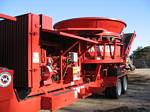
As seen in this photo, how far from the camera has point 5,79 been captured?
15.7 ft

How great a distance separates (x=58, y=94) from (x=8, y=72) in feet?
6.18

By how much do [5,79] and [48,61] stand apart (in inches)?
90.0

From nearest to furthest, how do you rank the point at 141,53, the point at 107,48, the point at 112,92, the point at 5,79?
the point at 5,79
the point at 107,48
the point at 112,92
the point at 141,53

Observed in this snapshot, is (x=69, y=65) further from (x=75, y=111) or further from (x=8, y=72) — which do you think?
(x=8, y=72)

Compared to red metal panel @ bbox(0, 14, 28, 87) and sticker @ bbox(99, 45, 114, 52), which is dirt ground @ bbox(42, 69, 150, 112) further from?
red metal panel @ bbox(0, 14, 28, 87)

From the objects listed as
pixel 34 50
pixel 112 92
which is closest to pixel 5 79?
pixel 34 50

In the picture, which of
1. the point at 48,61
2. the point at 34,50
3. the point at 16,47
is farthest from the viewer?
the point at 48,61

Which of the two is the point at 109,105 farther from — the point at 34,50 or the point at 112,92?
the point at 34,50

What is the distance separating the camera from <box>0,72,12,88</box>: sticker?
4.71 meters

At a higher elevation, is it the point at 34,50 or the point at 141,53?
the point at 141,53

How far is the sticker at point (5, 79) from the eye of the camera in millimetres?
4707

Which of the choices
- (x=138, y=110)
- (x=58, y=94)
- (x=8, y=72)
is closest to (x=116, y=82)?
(x=138, y=110)

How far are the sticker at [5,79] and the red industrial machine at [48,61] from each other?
0.08 meters

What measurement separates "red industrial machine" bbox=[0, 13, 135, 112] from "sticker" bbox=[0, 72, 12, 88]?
81 millimetres
